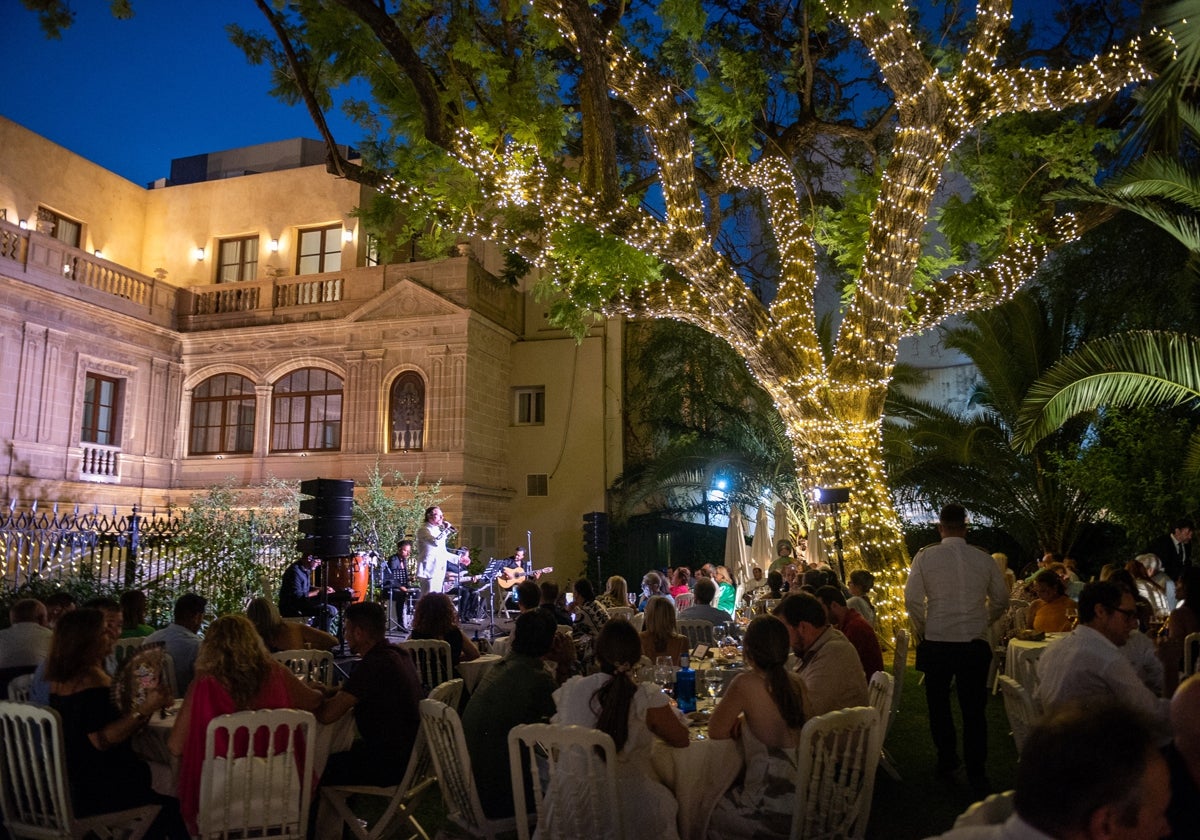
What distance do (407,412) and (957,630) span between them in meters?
16.4

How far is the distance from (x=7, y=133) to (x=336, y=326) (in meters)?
8.14

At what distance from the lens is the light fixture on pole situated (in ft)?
34.9

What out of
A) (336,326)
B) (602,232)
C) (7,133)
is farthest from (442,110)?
(7,133)

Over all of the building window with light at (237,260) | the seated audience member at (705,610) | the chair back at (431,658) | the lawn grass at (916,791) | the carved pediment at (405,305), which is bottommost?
the lawn grass at (916,791)

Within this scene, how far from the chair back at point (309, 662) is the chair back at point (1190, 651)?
5.36 meters

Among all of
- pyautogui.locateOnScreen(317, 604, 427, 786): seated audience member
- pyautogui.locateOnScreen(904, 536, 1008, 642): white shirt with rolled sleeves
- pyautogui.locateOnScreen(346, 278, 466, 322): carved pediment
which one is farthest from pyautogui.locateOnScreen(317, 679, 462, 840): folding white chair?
pyautogui.locateOnScreen(346, 278, 466, 322): carved pediment

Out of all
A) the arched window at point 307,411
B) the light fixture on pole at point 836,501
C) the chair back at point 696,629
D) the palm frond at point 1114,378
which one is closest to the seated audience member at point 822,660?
the chair back at point 696,629

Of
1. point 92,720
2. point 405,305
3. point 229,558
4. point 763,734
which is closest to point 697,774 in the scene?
point 763,734

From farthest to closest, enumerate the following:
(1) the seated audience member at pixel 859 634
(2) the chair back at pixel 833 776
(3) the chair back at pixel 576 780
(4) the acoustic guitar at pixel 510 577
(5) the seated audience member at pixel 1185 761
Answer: (4) the acoustic guitar at pixel 510 577 < (1) the seated audience member at pixel 859 634 < (2) the chair back at pixel 833 776 < (3) the chair back at pixel 576 780 < (5) the seated audience member at pixel 1185 761

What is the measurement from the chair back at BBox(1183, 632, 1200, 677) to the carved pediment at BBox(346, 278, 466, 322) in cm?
1618

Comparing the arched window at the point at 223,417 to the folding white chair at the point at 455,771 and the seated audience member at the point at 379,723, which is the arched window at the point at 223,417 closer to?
the seated audience member at the point at 379,723

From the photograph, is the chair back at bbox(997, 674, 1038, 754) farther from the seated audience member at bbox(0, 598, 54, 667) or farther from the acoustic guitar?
the acoustic guitar

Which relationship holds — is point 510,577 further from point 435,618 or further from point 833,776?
point 833,776

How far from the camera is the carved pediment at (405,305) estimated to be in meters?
20.2
